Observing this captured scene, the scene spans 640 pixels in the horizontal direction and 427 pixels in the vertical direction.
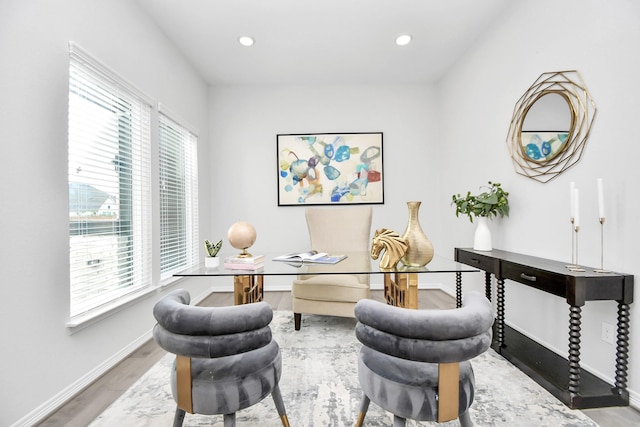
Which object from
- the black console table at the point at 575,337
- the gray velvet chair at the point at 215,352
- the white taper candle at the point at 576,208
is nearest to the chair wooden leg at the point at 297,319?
the gray velvet chair at the point at 215,352

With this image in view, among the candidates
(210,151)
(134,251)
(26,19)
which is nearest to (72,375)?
(134,251)

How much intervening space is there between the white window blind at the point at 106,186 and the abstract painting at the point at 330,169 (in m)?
1.84

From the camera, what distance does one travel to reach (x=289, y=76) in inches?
155

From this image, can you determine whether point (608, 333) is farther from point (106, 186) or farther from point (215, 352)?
point (106, 186)

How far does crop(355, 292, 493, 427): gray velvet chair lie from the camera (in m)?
1.06

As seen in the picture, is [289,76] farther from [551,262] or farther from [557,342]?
[557,342]

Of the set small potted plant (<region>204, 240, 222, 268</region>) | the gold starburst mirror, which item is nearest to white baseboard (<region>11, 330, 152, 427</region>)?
small potted plant (<region>204, 240, 222, 268</region>)

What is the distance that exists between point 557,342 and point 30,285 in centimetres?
323

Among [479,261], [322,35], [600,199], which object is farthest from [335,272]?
[322,35]

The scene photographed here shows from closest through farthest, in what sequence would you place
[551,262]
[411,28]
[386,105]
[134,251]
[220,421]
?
[220,421]
[551,262]
[134,251]
[411,28]
[386,105]

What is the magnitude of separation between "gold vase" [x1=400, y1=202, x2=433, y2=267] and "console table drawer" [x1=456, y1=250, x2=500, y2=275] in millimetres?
714

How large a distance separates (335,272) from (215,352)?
833mm

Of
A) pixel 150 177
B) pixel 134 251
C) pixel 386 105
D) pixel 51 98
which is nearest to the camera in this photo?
pixel 51 98

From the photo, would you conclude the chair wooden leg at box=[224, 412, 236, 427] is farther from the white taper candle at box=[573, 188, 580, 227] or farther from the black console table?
the white taper candle at box=[573, 188, 580, 227]
